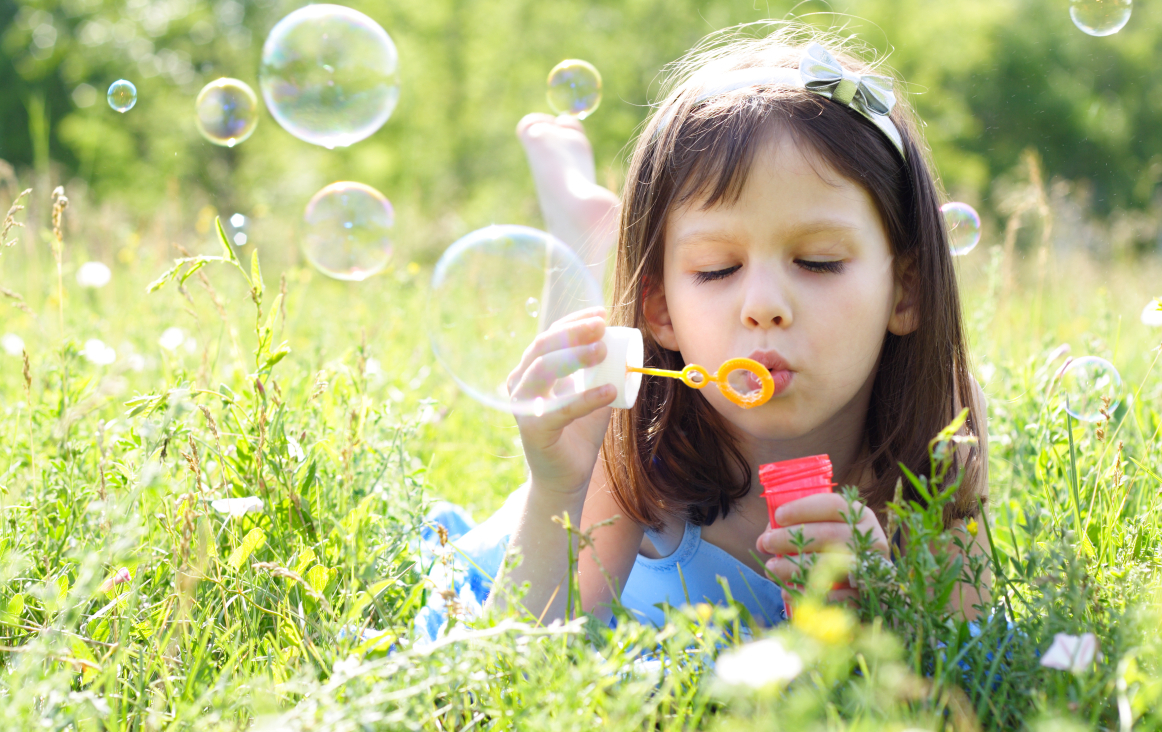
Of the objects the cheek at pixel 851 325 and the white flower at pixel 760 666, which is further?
the cheek at pixel 851 325

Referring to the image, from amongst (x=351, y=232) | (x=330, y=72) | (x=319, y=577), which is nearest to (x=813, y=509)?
(x=319, y=577)

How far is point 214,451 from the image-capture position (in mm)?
1655

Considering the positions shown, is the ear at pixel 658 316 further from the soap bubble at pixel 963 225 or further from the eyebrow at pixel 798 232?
the soap bubble at pixel 963 225

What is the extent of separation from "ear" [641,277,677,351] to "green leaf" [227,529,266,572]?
0.92 meters

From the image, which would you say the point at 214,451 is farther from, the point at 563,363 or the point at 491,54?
the point at 491,54

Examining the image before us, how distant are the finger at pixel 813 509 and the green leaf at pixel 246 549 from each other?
2.88 ft

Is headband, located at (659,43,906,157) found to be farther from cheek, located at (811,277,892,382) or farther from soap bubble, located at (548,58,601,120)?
soap bubble, located at (548,58,601,120)

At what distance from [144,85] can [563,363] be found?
23.2 meters

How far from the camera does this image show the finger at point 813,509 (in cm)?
141

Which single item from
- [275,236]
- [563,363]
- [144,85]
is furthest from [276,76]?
[144,85]

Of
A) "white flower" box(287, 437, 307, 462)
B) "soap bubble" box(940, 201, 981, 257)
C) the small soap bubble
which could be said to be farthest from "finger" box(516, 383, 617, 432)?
"soap bubble" box(940, 201, 981, 257)

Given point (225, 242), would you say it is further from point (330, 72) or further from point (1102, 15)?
point (1102, 15)

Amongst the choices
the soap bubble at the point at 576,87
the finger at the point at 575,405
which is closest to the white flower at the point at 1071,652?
the finger at the point at 575,405

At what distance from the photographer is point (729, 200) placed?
167 centimetres
